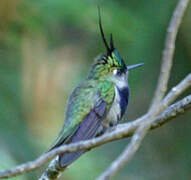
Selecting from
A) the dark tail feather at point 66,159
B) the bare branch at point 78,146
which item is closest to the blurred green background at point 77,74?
the dark tail feather at point 66,159

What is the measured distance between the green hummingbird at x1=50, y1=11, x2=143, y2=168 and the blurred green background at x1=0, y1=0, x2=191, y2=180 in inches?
62.7

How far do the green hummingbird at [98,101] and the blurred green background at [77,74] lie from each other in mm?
1593

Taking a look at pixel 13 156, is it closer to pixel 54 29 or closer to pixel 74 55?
pixel 54 29

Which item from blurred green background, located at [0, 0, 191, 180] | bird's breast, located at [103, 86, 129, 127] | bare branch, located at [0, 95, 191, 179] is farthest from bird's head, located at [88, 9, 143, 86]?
bare branch, located at [0, 95, 191, 179]

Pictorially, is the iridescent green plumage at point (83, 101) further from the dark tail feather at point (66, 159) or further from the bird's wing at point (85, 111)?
the dark tail feather at point (66, 159)

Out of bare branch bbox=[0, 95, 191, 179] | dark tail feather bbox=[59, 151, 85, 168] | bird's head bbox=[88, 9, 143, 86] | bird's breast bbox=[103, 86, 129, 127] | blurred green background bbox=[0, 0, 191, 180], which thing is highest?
bare branch bbox=[0, 95, 191, 179]

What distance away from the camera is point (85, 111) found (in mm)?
4121

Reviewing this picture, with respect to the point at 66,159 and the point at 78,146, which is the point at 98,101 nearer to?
the point at 66,159

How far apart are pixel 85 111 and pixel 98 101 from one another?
0.64ft

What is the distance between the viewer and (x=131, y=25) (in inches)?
260

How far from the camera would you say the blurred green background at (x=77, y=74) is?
236 inches

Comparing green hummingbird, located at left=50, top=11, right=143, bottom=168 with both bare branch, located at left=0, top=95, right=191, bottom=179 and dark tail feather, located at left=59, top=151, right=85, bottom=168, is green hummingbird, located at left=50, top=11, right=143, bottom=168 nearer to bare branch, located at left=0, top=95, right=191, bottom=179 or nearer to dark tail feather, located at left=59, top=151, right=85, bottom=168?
dark tail feather, located at left=59, top=151, right=85, bottom=168

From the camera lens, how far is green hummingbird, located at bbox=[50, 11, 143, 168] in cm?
395

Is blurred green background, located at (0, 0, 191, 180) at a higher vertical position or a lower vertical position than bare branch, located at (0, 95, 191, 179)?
lower
